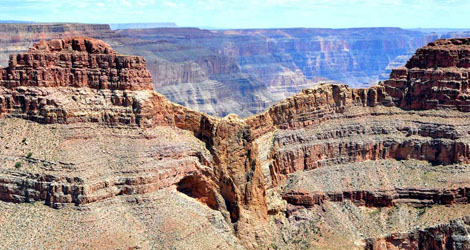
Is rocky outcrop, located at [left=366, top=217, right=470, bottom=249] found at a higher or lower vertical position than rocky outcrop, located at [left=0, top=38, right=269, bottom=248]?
lower

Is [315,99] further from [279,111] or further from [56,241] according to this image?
[56,241]

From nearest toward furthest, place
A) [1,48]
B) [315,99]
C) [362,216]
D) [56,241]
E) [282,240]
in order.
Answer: [56,241] → [282,240] → [362,216] → [315,99] → [1,48]

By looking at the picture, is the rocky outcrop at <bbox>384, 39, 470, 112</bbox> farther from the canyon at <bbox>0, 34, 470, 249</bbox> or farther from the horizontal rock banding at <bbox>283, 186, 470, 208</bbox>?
the horizontal rock banding at <bbox>283, 186, 470, 208</bbox>

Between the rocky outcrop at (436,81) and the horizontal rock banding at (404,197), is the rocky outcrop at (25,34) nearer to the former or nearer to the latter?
the rocky outcrop at (436,81)

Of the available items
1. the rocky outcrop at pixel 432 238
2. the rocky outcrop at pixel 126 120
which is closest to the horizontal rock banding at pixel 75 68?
the rocky outcrop at pixel 126 120

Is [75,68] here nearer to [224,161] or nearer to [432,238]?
[224,161]

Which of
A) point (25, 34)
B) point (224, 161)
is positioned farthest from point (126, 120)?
point (25, 34)

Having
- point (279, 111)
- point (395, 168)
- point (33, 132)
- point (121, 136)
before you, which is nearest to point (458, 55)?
point (395, 168)

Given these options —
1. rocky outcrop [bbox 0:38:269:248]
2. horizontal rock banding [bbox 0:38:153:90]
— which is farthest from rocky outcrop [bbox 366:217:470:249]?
horizontal rock banding [bbox 0:38:153:90]
